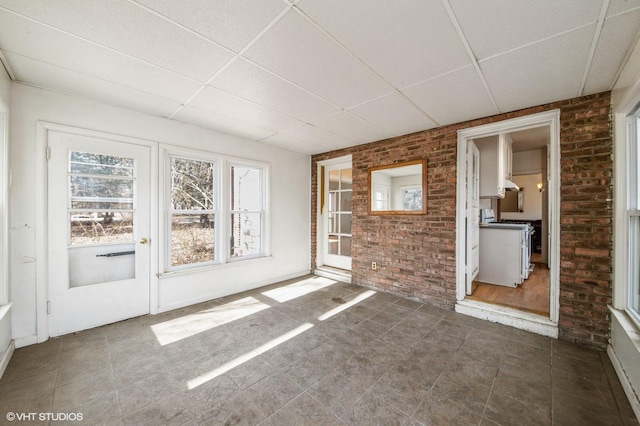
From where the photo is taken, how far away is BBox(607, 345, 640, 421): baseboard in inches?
67.0

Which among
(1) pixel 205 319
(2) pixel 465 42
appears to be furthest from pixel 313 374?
(2) pixel 465 42

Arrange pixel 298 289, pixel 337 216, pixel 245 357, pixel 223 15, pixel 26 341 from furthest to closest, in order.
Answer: pixel 337 216, pixel 298 289, pixel 26 341, pixel 245 357, pixel 223 15

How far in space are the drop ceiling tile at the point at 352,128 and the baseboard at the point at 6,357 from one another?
387cm

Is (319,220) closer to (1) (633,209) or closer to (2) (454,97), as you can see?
(2) (454,97)

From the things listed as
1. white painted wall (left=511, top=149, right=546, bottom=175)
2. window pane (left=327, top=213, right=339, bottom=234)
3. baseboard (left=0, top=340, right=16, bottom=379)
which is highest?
white painted wall (left=511, top=149, right=546, bottom=175)

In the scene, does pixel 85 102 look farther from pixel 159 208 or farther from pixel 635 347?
pixel 635 347

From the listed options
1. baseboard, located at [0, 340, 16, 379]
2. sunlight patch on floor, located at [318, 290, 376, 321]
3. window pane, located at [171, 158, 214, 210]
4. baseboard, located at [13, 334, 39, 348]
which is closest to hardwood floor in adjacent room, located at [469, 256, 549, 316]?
sunlight patch on floor, located at [318, 290, 376, 321]

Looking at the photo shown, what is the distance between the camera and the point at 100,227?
2.93m

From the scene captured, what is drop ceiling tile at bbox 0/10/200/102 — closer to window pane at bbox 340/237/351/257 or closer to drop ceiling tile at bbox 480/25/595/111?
drop ceiling tile at bbox 480/25/595/111

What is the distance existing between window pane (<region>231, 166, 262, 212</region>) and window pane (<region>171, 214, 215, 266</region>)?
1.78 feet

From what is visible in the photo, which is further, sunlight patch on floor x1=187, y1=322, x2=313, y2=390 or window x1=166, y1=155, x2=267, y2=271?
window x1=166, y1=155, x2=267, y2=271

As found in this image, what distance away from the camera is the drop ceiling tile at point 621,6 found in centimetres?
143

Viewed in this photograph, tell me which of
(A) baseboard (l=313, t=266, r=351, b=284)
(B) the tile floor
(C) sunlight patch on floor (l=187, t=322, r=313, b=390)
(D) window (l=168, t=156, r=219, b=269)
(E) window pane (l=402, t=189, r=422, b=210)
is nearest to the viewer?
(B) the tile floor

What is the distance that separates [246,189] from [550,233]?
4465 millimetres
